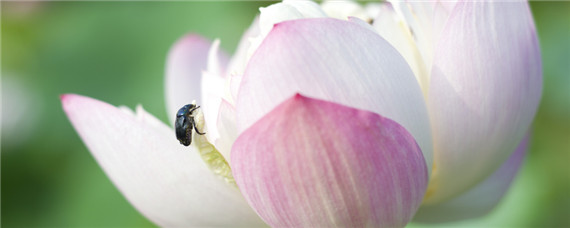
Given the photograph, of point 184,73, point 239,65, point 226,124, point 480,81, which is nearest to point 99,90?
point 184,73

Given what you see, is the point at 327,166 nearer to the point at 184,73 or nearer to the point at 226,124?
the point at 226,124

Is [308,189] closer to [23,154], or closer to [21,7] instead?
[23,154]

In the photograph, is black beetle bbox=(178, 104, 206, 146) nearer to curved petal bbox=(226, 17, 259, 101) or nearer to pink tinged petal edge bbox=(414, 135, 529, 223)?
curved petal bbox=(226, 17, 259, 101)

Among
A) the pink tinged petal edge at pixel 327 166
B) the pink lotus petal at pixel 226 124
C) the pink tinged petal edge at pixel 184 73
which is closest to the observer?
the pink tinged petal edge at pixel 327 166

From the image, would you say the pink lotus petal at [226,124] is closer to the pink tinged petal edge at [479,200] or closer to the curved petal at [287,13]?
the curved petal at [287,13]

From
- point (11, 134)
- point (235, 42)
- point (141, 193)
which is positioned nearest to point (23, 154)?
point (11, 134)

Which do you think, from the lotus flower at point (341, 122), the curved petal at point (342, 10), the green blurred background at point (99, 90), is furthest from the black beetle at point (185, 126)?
the green blurred background at point (99, 90)
